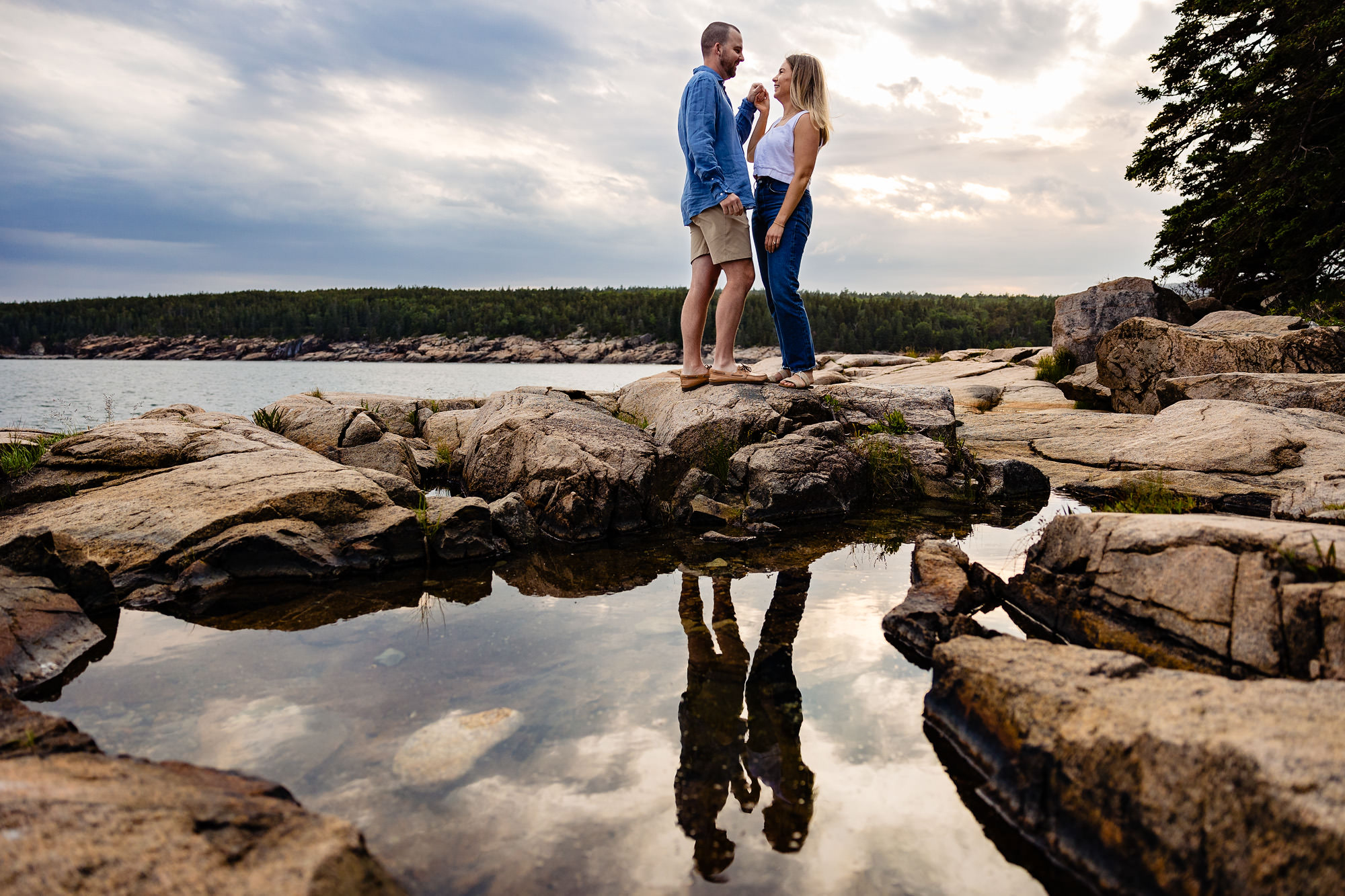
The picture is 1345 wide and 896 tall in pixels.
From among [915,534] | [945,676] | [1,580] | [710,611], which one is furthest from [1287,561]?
[1,580]

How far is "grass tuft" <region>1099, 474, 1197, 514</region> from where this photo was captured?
16.9 feet

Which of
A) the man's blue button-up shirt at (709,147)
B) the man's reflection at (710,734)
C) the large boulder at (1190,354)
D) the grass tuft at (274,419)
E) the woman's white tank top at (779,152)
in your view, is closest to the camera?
the man's reflection at (710,734)

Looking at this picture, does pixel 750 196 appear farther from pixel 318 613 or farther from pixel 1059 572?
pixel 318 613

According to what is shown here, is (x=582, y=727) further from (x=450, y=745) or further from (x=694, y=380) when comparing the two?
(x=694, y=380)

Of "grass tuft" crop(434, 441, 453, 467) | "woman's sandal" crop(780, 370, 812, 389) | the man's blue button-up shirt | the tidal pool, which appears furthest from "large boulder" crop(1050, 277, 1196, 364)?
"grass tuft" crop(434, 441, 453, 467)

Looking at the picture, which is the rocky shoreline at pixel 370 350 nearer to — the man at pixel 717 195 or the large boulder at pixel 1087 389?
the large boulder at pixel 1087 389

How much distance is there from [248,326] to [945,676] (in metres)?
98.9

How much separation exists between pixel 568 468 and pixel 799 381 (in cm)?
281

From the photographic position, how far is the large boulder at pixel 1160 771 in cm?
163

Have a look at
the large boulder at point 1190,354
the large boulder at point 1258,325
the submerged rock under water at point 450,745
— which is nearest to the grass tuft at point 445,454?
the submerged rock under water at point 450,745

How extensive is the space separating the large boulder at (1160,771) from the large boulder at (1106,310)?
13.2m

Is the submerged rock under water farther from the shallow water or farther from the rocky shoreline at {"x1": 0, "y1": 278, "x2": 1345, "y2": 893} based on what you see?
the shallow water

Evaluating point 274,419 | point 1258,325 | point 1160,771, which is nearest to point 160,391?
point 274,419

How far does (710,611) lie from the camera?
3.96 m
